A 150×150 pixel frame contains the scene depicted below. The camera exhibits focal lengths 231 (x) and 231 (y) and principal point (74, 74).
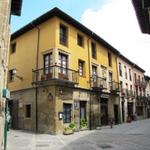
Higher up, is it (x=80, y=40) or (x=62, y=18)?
(x=62, y=18)

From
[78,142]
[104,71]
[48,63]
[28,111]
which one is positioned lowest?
[78,142]

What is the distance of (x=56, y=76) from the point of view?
1675 centimetres

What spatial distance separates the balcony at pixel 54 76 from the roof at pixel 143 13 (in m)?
8.85

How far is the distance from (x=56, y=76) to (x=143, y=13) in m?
9.85

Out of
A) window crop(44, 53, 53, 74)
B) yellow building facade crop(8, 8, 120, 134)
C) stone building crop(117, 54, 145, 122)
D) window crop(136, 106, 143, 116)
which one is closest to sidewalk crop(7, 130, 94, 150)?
yellow building facade crop(8, 8, 120, 134)

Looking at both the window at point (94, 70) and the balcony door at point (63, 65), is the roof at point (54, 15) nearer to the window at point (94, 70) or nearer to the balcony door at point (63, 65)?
the window at point (94, 70)

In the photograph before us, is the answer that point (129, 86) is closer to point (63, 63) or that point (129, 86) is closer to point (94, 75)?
point (94, 75)

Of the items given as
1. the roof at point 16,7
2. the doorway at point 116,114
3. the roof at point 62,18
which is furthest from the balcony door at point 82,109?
the roof at point 16,7

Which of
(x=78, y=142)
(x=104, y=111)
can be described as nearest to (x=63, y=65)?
(x=78, y=142)

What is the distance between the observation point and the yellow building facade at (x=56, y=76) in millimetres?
17141

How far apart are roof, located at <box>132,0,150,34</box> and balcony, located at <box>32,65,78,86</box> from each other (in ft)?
29.0

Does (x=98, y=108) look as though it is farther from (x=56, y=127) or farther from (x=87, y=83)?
(x=56, y=127)

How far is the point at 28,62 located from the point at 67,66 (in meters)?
3.70

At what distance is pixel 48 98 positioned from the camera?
674 inches
